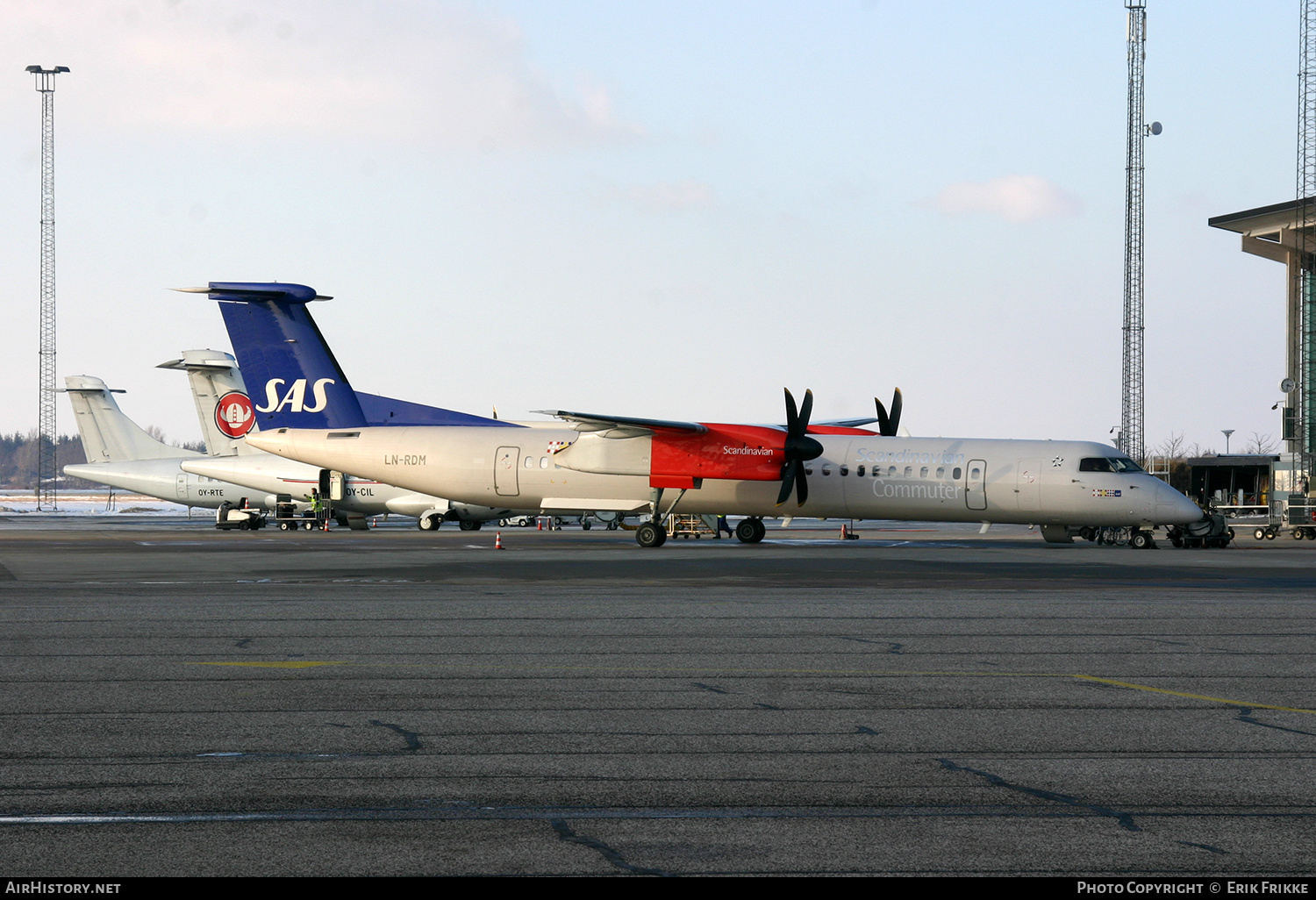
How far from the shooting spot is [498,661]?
1155 cm

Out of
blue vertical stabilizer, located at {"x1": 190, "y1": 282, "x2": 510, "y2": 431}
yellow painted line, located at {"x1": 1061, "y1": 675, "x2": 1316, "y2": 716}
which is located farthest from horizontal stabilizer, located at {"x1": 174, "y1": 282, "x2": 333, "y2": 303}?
yellow painted line, located at {"x1": 1061, "y1": 675, "x2": 1316, "y2": 716}

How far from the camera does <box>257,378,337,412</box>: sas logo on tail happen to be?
3916cm

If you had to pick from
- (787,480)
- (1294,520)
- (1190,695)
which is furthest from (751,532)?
A: (1190,695)

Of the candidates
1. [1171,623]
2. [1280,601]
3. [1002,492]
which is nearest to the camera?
[1171,623]

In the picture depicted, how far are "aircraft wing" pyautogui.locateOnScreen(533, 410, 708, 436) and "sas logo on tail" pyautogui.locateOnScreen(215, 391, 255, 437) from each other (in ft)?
85.1

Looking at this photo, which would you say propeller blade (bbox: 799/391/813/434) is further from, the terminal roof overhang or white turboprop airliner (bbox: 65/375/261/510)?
the terminal roof overhang

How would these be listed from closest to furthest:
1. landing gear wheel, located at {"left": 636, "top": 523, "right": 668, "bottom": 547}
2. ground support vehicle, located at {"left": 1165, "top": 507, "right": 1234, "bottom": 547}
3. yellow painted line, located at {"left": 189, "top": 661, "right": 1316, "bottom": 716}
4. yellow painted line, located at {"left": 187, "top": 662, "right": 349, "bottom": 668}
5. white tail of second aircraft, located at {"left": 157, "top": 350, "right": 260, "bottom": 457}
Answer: yellow painted line, located at {"left": 189, "top": 661, "right": 1316, "bottom": 716} → yellow painted line, located at {"left": 187, "top": 662, "right": 349, "bottom": 668} → landing gear wheel, located at {"left": 636, "top": 523, "right": 668, "bottom": 547} → ground support vehicle, located at {"left": 1165, "top": 507, "right": 1234, "bottom": 547} → white tail of second aircraft, located at {"left": 157, "top": 350, "right": 260, "bottom": 457}

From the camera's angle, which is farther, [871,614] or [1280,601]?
[1280,601]

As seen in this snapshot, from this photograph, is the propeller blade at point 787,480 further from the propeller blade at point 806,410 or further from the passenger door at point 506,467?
the passenger door at point 506,467

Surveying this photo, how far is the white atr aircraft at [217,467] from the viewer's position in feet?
173

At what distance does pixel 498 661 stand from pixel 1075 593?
11180mm

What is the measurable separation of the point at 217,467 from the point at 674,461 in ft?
86.7

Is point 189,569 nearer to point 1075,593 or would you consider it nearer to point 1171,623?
point 1075,593

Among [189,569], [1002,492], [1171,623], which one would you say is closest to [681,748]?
[1171,623]
